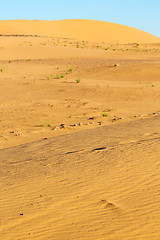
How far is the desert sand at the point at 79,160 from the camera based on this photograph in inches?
199

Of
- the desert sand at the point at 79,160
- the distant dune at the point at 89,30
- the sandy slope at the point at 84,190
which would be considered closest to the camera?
the sandy slope at the point at 84,190

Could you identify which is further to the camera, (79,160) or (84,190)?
(79,160)

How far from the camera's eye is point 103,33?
9506 cm

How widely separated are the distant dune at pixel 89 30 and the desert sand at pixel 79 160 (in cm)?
6504

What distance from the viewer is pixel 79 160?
7988mm

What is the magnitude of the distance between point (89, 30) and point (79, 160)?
90.5 m

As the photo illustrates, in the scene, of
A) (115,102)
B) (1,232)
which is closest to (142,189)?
(1,232)

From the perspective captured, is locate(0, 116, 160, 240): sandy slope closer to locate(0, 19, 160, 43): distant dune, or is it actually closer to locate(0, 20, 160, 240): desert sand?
locate(0, 20, 160, 240): desert sand

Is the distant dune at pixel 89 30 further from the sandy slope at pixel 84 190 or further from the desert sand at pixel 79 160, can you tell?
the sandy slope at pixel 84 190

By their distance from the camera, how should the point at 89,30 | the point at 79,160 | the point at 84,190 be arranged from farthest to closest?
the point at 89,30 → the point at 79,160 → the point at 84,190

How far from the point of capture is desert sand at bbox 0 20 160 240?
199 inches

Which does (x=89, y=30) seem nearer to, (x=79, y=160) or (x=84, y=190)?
(x=79, y=160)

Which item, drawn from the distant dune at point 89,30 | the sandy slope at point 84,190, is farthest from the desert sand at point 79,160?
the distant dune at point 89,30

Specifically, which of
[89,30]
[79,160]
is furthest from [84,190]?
[89,30]
